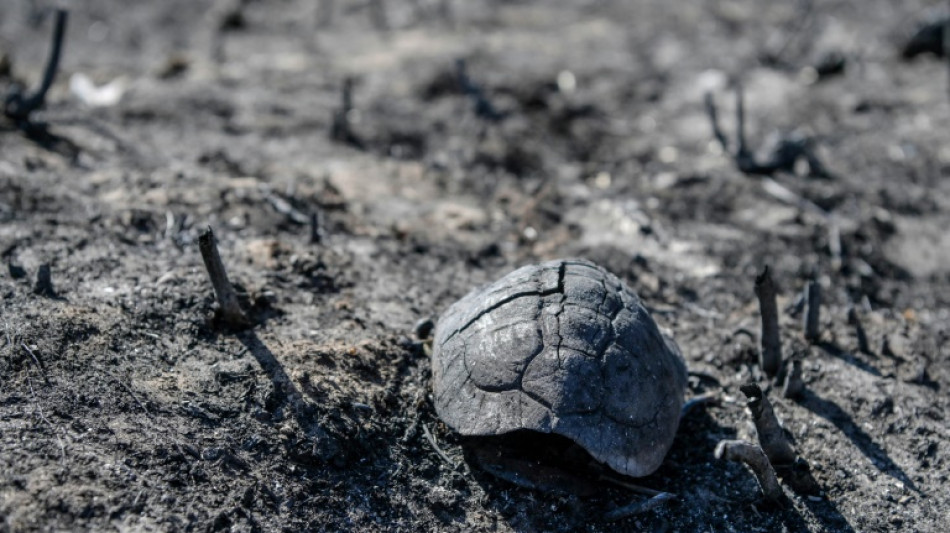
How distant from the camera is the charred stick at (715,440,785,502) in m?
3.34

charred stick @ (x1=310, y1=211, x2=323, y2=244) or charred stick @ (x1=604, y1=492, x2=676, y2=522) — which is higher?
charred stick @ (x1=310, y1=211, x2=323, y2=244)

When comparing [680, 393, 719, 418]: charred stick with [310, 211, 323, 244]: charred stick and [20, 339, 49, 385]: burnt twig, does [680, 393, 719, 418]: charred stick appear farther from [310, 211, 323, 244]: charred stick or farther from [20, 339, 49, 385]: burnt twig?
[20, 339, 49, 385]: burnt twig

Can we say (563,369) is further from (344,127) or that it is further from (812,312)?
(344,127)

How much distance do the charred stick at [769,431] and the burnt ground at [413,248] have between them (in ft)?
0.62

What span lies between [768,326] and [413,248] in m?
2.52

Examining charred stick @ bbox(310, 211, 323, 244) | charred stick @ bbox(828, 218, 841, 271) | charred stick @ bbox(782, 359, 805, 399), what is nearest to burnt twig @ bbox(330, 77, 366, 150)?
charred stick @ bbox(310, 211, 323, 244)

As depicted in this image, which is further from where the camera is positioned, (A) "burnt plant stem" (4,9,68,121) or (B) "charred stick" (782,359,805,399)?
(A) "burnt plant stem" (4,9,68,121)

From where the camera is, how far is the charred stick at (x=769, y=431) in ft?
11.6

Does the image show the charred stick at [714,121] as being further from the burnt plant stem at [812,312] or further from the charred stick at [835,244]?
the burnt plant stem at [812,312]

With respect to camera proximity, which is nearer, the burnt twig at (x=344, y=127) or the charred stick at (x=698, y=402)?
the charred stick at (x=698, y=402)

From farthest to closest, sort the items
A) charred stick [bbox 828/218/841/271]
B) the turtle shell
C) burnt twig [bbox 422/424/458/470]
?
charred stick [bbox 828/218/841/271]
burnt twig [bbox 422/424/458/470]
the turtle shell

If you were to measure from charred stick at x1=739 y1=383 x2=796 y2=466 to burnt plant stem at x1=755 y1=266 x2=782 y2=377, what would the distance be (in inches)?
26.0

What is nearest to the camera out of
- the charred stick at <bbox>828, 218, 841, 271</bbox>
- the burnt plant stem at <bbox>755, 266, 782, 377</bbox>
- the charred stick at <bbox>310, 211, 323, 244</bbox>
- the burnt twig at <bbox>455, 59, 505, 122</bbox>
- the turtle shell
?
the turtle shell

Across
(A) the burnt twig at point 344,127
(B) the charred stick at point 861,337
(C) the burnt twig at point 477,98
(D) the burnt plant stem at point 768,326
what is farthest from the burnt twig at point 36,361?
(C) the burnt twig at point 477,98
